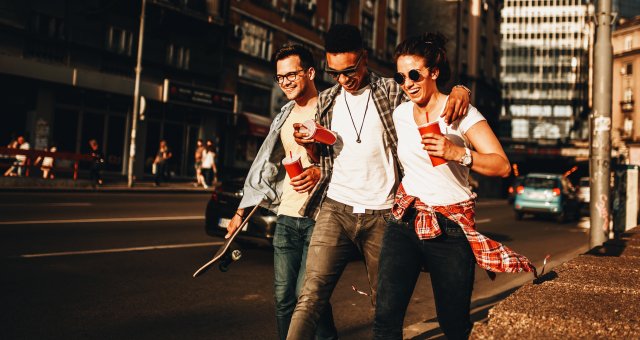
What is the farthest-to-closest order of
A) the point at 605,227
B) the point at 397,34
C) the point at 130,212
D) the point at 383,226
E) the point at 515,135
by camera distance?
the point at 515,135
the point at 397,34
the point at 130,212
the point at 605,227
the point at 383,226

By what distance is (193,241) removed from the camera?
378 inches

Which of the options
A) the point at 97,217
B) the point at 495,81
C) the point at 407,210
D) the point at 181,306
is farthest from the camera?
the point at 495,81

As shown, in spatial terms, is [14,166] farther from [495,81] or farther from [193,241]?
[495,81]

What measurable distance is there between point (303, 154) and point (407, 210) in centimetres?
96

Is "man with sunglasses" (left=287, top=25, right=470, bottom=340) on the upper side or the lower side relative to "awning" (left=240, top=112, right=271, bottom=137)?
lower

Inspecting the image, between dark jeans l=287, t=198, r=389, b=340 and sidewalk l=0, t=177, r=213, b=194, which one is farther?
sidewalk l=0, t=177, r=213, b=194

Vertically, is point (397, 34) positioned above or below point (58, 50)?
above

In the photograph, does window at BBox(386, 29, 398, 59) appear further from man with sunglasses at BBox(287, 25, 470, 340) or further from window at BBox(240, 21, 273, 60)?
man with sunglasses at BBox(287, 25, 470, 340)

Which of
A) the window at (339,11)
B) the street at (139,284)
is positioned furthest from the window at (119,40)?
the window at (339,11)

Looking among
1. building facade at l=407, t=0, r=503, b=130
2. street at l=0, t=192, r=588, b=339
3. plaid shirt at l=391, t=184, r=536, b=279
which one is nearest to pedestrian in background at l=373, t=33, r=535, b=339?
plaid shirt at l=391, t=184, r=536, b=279

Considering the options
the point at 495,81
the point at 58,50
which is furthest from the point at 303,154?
the point at 495,81

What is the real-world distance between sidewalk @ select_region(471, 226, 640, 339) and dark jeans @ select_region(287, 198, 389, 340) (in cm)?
91

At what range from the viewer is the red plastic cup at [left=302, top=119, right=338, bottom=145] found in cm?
315

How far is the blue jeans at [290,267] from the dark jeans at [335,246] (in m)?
0.21
